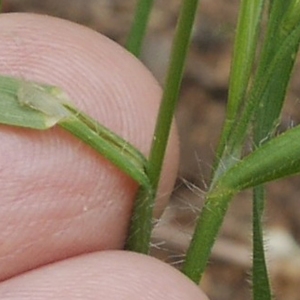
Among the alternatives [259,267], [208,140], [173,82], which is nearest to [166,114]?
[173,82]

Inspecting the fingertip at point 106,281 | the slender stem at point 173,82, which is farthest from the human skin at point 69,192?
the slender stem at point 173,82

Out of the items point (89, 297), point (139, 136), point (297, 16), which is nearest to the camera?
point (297, 16)

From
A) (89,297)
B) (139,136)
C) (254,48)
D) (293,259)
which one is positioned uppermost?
(254,48)

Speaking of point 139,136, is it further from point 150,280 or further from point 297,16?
point 297,16

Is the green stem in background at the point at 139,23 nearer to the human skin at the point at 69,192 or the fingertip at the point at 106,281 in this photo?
the human skin at the point at 69,192

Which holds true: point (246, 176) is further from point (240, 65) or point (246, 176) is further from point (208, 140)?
point (208, 140)

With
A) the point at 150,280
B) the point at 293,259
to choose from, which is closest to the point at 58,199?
the point at 150,280

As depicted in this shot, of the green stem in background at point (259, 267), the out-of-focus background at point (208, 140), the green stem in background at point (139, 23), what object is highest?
the green stem in background at point (139, 23)
